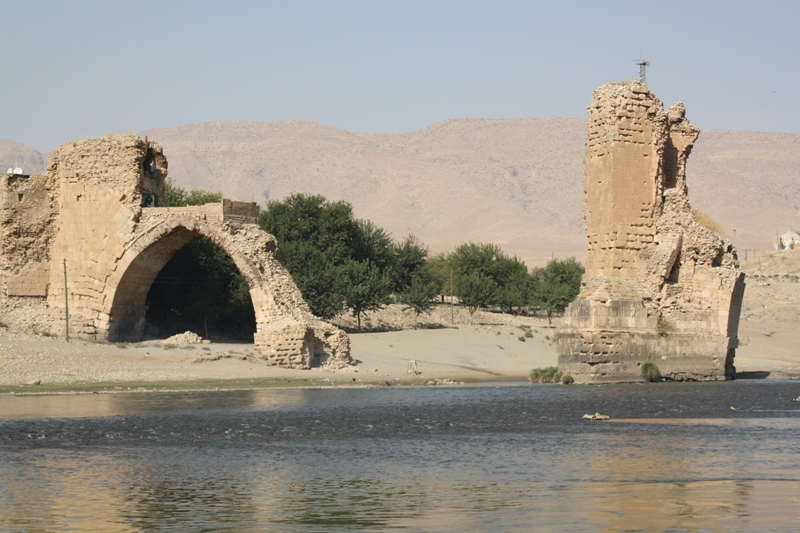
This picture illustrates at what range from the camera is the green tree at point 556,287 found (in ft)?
163

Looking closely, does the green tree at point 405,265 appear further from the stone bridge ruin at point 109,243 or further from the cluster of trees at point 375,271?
the stone bridge ruin at point 109,243

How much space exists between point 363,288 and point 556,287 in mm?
14885

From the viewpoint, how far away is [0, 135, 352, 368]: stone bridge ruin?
93.6ft

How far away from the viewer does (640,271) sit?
81.8 ft

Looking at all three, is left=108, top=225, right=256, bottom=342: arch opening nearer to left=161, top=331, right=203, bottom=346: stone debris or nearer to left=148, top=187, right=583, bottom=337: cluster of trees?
left=148, top=187, right=583, bottom=337: cluster of trees

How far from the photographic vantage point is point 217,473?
12.4 meters

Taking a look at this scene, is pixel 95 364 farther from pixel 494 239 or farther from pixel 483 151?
pixel 483 151

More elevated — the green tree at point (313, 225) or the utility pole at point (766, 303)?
the green tree at point (313, 225)

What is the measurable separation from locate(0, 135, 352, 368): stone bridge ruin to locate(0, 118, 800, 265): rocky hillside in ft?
253

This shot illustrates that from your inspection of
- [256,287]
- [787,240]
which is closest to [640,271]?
[256,287]

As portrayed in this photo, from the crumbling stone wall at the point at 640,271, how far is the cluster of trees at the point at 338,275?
39.3 feet

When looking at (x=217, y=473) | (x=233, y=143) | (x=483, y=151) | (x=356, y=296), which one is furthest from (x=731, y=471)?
(x=233, y=143)

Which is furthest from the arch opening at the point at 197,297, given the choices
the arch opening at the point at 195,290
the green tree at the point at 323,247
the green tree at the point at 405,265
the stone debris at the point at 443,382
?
the green tree at the point at 405,265

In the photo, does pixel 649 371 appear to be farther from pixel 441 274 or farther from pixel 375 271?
pixel 441 274
